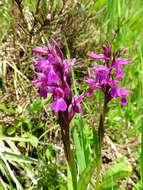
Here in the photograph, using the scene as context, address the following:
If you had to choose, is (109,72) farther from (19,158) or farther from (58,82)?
(19,158)

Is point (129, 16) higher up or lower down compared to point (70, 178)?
higher up

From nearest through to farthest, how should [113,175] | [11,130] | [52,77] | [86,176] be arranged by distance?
[52,77], [86,176], [113,175], [11,130]

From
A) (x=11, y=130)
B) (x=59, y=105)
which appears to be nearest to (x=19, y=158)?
(x=11, y=130)

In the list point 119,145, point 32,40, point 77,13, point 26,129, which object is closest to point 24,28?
point 32,40

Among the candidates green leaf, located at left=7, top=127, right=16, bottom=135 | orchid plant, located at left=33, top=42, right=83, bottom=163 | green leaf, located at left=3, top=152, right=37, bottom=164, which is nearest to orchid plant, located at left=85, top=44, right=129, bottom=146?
orchid plant, located at left=33, top=42, right=83, bottom=163

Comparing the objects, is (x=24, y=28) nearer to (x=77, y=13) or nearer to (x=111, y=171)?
(x=77, y=13)

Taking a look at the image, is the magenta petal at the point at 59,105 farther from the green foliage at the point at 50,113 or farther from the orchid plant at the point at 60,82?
the green foliage at the point at 50,113

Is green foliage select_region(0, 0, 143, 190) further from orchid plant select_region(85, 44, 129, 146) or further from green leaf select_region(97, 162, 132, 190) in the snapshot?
orchid plant select_region(85, 44, 129, 146)

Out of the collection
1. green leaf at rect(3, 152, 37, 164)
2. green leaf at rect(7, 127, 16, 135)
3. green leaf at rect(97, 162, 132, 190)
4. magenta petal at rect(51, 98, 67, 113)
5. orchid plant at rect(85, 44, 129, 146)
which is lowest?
green leaf at rect(97, 162, 132, 190)
